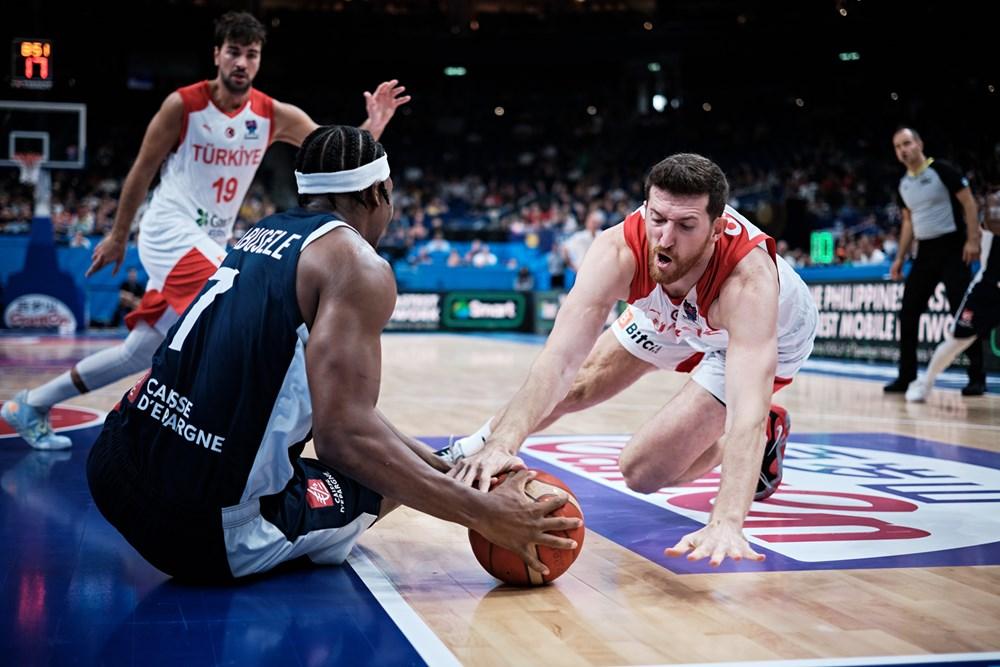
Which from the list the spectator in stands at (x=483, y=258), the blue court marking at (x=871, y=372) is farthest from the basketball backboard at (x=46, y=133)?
the blue court marking at (x=871, y=372)

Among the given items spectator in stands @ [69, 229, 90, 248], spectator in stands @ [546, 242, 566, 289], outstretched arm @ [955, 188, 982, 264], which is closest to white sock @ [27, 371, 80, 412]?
outstretched arm @ [955, 188, 982, 264]

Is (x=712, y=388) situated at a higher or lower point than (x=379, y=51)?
lower

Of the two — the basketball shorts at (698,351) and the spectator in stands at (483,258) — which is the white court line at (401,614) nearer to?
the basketball shorts at (698,351)

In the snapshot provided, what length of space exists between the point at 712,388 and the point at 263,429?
216 centimetres

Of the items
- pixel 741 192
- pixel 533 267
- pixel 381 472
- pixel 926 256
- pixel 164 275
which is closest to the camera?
pixel 381 472

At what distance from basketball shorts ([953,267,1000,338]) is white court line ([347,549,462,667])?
6.61m

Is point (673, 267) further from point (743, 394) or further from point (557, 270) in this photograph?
point (557, 270)

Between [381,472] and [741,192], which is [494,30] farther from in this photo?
[381,472]

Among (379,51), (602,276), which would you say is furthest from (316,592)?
(379,51)

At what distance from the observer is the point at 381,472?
268 cm

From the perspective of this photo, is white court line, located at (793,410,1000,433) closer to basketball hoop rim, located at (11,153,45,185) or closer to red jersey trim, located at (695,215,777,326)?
red jersey trim, located at (695,215,777,326)

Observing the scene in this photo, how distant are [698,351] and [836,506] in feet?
2.80

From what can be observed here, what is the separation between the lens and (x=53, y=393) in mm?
5363

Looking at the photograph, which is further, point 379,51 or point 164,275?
point 379,51
